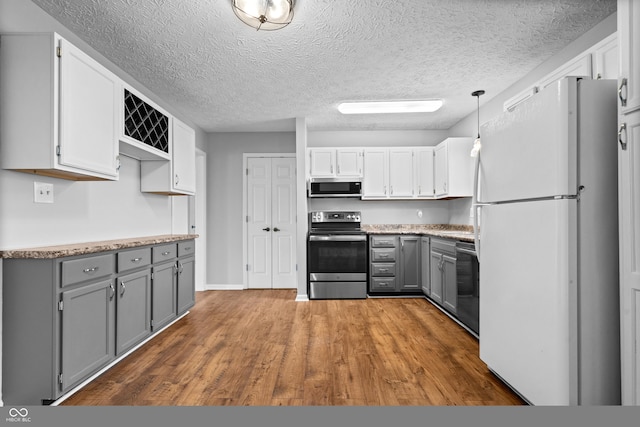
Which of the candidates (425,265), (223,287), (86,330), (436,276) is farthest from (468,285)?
(223,287)

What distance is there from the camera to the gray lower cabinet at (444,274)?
11.4ft

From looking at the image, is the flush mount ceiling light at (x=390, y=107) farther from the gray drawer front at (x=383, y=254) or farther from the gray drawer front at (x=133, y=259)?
the gray drawer front at (x=133, y=259)

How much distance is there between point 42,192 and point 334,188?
3.40 meters

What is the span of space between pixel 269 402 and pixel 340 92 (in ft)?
9.96

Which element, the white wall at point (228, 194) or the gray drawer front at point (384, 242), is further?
the white wall at point (228, 194)

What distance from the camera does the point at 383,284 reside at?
182 inches

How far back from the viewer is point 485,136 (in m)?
2.21

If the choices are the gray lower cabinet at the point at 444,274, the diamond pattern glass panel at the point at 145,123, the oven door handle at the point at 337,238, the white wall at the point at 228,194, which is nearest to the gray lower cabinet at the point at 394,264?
the oven door handle at the point at 337,238

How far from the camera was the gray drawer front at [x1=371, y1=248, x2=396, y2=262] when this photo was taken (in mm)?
4629

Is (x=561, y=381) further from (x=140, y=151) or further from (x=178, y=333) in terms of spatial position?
(x=140, y=151)

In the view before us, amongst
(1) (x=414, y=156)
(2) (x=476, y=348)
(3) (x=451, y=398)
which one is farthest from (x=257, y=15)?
(1) (x=414, y=156)

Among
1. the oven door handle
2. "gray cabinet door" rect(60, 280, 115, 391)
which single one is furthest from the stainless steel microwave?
"gray cabinet door" rect(60, 280, 115, 391)

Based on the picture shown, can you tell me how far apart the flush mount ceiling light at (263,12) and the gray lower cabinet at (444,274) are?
8.43ft

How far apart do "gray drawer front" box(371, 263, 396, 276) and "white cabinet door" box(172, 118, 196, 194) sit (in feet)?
8.40
